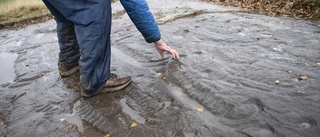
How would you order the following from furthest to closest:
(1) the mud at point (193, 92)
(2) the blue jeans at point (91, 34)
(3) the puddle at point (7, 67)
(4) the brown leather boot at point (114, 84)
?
1. (3) the puddle at point (7, 67)
2. (4) the brown leather boot at point (114, 84)
3. (2) the blue jeans at point (91, 34)
4. (1) the mud at point (193, 92)

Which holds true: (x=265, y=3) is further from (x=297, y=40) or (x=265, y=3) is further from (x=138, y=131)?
(x=138, y=131)

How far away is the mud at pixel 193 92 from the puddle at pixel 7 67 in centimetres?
5

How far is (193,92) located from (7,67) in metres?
3.45

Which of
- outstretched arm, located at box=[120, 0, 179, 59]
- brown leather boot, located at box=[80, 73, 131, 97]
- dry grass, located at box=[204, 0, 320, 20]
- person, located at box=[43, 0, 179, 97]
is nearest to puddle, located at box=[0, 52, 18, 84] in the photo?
person, located at box=[43, 0, 179, 97]

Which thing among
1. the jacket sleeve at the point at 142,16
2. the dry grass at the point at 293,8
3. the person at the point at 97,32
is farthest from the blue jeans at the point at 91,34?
the dry grass at the point at 293,8

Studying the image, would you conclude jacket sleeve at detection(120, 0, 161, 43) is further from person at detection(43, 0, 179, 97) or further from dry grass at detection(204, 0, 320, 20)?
dry grass at detection(204, 0, 320, 20)

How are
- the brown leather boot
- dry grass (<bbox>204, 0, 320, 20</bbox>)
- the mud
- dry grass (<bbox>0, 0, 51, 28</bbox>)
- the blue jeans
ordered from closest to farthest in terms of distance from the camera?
the mud, the blue jeans, the brown leather boot, dry grass (<bbox>204, 0, 320, 20</bbox>), dry grass (<bbox>0, 0, 51, 28</bbox>)

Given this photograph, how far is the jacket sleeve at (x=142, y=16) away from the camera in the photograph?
2.31m

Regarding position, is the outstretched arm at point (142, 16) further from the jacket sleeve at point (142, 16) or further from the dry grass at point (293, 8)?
the dry grass at point (293, 8)

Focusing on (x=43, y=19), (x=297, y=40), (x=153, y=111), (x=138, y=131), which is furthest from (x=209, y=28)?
(x=43, y=19)

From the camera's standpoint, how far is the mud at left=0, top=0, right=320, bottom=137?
83.0 inches

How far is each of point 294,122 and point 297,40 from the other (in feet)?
7.25

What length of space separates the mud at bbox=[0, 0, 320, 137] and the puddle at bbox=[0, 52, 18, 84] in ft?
0.16

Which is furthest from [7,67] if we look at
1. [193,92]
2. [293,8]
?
[293,8]
